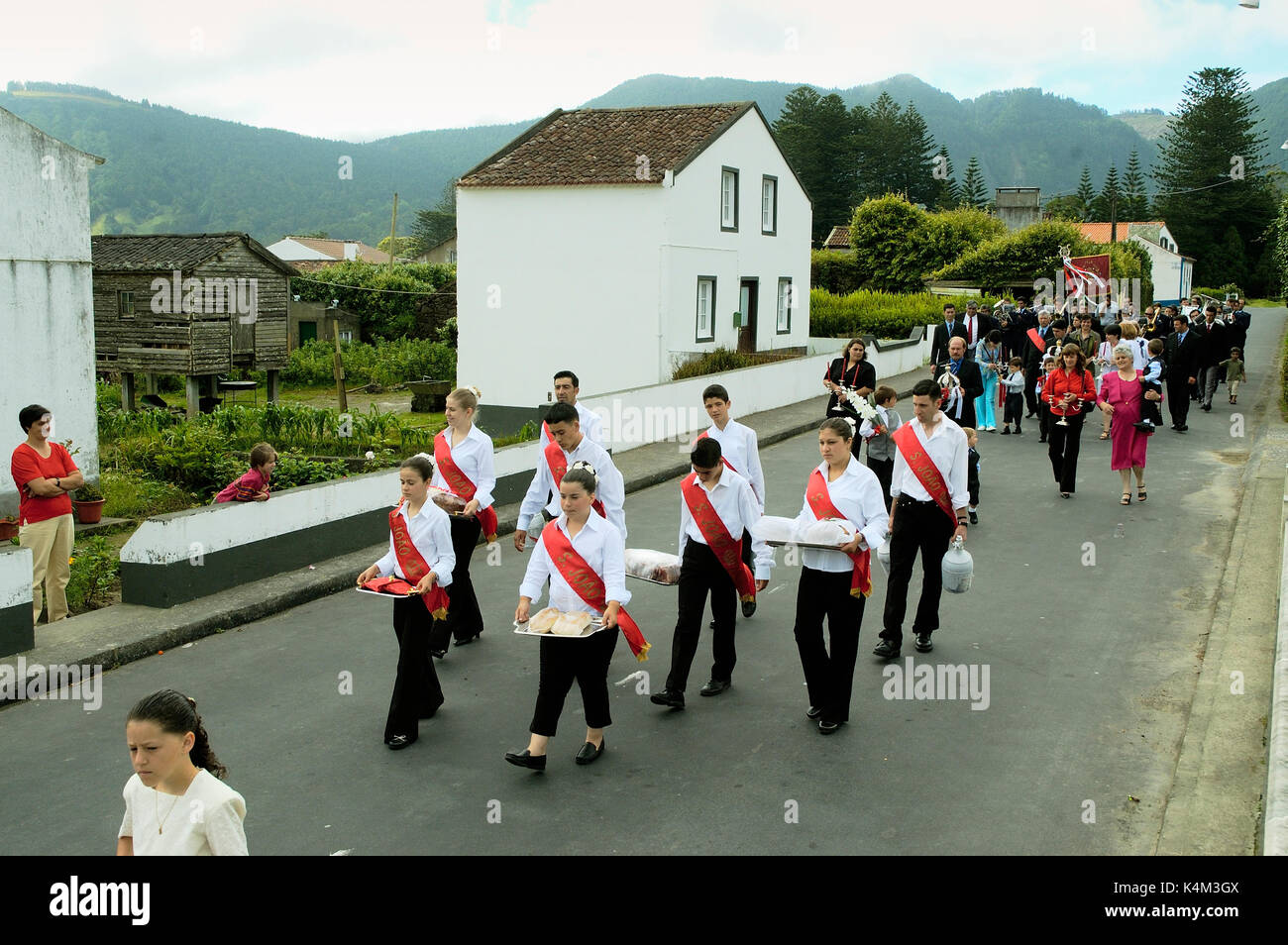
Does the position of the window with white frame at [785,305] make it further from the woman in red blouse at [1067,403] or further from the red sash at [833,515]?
the red sash at [833,515]

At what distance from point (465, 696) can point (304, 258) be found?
77158 mm

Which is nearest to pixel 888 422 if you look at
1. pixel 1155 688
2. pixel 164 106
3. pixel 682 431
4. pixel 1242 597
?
pixel 1242 597

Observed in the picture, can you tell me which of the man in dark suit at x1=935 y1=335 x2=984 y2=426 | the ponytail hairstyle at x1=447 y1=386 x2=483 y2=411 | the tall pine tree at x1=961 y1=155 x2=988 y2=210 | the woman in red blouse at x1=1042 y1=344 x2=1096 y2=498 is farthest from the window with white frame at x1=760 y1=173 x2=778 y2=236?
the tall pine tree at x1=961 y1=155 x2=988 y2=210

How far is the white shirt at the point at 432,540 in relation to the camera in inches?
272

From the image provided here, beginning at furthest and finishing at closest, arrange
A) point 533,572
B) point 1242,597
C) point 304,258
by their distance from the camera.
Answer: point 304,258 < point 1242,597 < point 533,572

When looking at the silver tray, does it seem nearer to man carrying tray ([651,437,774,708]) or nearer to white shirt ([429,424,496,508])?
man carrying tray ([651,437,774,708])

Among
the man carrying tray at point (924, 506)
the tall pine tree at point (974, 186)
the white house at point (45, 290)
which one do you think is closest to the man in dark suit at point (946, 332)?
the man carrying tray at point (924, 506)

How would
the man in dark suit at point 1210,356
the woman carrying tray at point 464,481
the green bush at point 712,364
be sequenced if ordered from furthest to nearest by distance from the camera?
1. the green bush at point 712,364
2. the man in dark suit at point 1210,356
3. the woman carrying tray at point 464,481

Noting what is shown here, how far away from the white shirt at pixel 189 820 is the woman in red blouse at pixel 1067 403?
1205 centimetres

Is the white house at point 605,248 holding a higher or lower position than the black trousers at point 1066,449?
higher

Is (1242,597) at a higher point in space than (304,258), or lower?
lower

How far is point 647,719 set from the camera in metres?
7.36

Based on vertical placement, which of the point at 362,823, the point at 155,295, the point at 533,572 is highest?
the point at 155,295

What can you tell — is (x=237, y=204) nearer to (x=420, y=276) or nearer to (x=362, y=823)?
(x=420, y=276)
